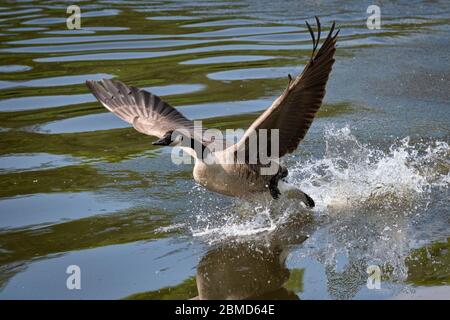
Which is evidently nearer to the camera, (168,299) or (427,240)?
(168,299)

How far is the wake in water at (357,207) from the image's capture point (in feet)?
18.0

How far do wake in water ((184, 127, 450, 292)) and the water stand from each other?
0.05 feet

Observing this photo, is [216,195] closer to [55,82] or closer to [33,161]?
[33,161]

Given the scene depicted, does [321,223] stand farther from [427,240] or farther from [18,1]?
[18,1]

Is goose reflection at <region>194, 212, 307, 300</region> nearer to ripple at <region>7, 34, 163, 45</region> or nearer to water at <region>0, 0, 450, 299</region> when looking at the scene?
water at <region>0, 0, 450, 299</region>

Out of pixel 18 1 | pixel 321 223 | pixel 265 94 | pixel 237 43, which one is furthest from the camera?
pixel 18 1

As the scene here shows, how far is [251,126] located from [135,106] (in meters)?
1.91

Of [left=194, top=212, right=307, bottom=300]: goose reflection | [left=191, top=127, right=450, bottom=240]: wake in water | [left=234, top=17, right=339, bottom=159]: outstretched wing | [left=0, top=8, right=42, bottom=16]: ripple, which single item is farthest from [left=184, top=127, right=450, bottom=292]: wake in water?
[left=0, top=8, right=42, bottom=16]: ripple

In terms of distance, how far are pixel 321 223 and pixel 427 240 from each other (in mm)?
841

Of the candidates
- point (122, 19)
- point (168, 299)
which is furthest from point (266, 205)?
point (122, 19)

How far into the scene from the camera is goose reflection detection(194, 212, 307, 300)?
496 centimetres

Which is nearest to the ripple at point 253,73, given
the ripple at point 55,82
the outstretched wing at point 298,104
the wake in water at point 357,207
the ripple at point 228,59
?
the ripple at point 228,59

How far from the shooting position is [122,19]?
1434 cm

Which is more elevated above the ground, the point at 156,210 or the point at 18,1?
the point at 18,1
